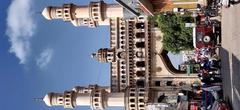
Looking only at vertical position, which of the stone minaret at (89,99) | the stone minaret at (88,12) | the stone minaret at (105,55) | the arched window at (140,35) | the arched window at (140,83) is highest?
the stone minaret at (88,12)

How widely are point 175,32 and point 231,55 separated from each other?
101 ft

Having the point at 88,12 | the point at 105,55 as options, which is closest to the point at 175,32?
the point at 105,55

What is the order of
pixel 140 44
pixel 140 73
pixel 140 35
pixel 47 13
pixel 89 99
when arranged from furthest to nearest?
pixel 47 13 < pixel 140 35 < pixel 140 44 < pixel 140 73 < pixel 89 99

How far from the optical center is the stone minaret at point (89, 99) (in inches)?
2714

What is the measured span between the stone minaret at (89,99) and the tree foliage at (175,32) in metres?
8.27

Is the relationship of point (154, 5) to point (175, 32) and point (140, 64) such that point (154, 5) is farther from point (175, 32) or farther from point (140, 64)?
point (140, 64)

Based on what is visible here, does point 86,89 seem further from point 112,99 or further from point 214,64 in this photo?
point 214,64

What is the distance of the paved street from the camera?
38031mm

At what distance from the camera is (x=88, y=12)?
72125mm

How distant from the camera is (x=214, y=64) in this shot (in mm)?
50250

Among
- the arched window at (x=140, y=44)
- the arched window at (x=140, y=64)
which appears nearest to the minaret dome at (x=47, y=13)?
the arched window at (x=140, y=44)

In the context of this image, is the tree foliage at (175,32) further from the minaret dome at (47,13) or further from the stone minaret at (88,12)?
the minaret dome at (47,13)

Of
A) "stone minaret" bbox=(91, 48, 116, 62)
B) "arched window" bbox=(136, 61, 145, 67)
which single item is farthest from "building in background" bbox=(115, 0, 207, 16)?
"stone minaret" bbox=(91, 48, 116, 62)

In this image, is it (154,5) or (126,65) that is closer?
(154,5)
